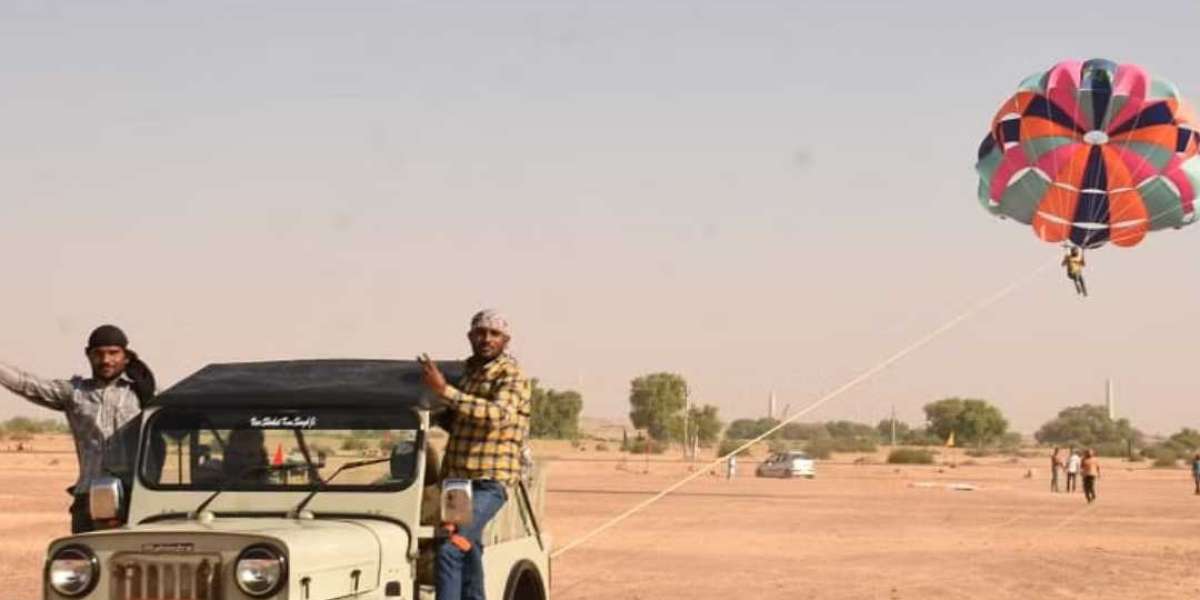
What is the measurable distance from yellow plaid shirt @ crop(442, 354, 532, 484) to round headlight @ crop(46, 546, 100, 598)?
6.81ft

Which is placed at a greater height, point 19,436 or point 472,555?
point 19,436

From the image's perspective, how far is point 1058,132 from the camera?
32719 mm

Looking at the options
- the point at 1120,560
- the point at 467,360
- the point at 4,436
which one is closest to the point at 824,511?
the point at 1120,560

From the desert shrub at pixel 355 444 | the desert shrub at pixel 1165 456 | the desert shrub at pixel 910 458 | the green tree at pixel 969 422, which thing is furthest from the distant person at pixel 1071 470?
the green tree at pixel 969 422

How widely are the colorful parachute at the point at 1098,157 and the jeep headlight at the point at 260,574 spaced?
26.5m

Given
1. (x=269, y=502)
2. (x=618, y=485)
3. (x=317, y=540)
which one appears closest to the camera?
(x=317, y=540)

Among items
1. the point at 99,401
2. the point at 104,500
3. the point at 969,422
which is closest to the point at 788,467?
the point at 99,401

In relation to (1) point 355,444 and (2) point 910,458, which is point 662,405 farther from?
(1) point 355,444

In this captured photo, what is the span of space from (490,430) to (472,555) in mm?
638

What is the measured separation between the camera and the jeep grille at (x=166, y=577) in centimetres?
774

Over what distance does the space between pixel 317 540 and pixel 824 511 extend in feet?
111

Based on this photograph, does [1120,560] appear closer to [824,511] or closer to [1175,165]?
[1175,165]

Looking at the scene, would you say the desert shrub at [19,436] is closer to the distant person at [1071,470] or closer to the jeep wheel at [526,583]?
the distant person at [1071,470]

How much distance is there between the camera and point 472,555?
916cm
